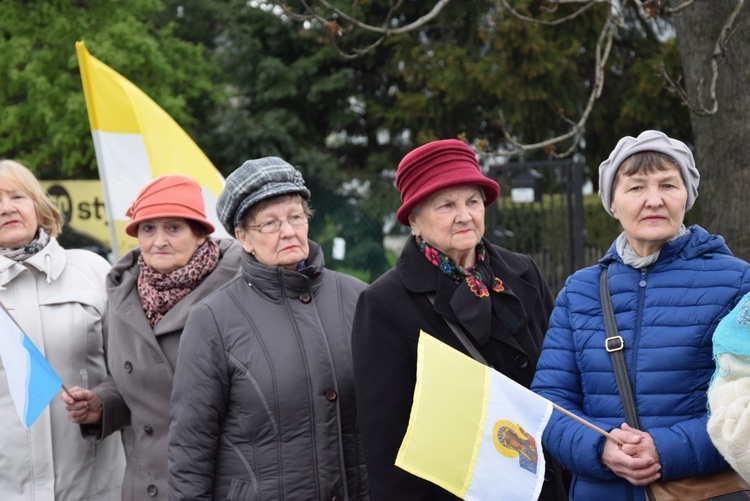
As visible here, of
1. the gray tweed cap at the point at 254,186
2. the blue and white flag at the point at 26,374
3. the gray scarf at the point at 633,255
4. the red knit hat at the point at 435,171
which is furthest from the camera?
the blue and white flag at the point at 26,374

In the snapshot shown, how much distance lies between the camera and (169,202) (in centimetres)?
382

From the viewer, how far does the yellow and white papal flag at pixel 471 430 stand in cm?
256

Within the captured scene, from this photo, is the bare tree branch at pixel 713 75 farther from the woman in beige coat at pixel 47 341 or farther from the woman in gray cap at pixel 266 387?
the woman in beige coat at pixel 47 341

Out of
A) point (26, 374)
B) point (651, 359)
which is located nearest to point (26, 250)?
point (26, 374)

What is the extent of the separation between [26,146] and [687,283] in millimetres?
16828

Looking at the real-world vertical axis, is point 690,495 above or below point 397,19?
below

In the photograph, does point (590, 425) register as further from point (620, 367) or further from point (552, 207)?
point (552, 207)

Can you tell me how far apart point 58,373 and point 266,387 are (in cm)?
128

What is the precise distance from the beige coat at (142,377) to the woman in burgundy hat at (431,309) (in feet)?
3.08

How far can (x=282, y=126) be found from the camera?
54.3 ft

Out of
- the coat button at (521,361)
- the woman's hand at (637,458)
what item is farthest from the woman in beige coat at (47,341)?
the woman's hand at (637,458)

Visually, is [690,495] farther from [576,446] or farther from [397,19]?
[397,19]

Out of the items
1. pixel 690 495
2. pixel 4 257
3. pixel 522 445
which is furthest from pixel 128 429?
pixel 690 495

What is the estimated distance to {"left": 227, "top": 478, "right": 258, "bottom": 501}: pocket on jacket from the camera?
314 cm
